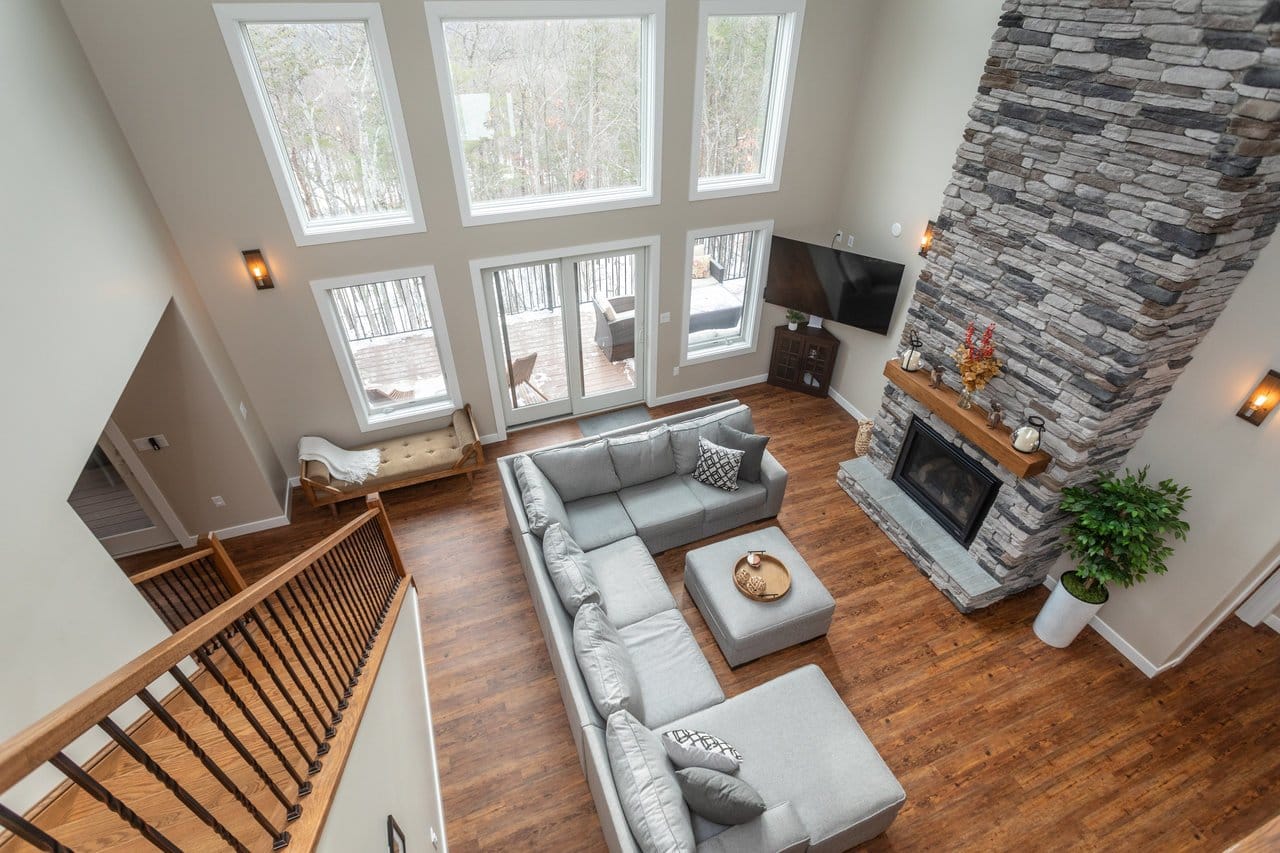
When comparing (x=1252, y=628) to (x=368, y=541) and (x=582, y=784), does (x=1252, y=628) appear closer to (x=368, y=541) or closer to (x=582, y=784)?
(x=582, y=784)

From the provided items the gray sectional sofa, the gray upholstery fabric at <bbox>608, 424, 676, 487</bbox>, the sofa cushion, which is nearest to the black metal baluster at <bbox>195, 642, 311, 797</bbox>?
the gray sectional sofa

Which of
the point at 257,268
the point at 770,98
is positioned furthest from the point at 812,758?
the point at 770,98

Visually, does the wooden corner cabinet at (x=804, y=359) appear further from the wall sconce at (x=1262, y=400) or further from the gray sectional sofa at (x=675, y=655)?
the wall sconce at (x=1262, y=400)

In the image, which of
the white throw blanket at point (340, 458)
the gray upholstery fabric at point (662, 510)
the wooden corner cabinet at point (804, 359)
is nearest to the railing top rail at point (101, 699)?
the gray upholstery fabric at point (662, 510)

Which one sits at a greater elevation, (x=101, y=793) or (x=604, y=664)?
(x=101, y=793)

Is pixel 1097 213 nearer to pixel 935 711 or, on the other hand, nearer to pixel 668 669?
pixel 935 711

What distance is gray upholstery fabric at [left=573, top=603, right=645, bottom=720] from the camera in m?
3.74

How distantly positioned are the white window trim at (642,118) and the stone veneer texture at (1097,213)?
2794 mm

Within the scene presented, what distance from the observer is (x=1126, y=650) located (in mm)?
5008

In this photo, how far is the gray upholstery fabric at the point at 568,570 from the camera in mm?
4367

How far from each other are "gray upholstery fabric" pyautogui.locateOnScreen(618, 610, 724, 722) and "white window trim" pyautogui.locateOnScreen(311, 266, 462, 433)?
356cm

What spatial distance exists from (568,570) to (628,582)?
2.21 ft

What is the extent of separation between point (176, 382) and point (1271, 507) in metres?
8.23

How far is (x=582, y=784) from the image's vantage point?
4.16 metres
